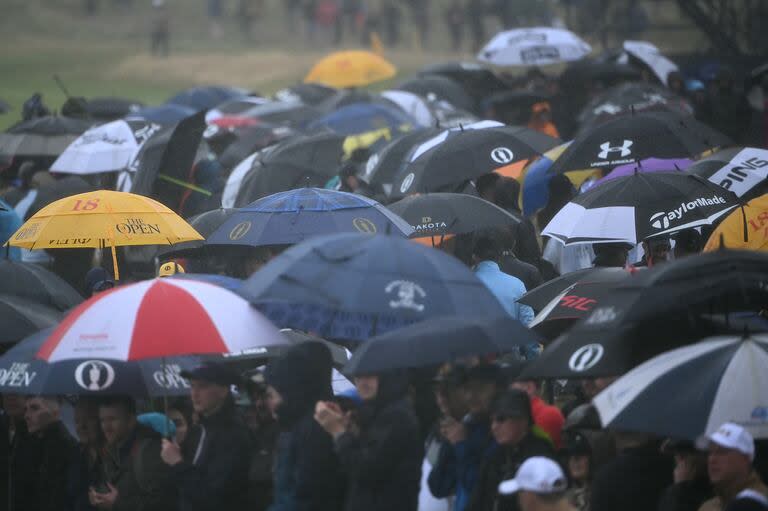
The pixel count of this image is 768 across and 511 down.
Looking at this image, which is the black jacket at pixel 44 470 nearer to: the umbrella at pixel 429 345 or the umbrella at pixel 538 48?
the umbrella at pixel 429 345

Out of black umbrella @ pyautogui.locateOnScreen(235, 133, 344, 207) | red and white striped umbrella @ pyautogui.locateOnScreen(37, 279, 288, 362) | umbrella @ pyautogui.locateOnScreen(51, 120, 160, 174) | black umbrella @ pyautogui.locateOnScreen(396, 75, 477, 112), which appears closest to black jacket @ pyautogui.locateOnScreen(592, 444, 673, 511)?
red and white striped umbrella @ pyautogui.locateOnScreen(37, 279, 288, 362)

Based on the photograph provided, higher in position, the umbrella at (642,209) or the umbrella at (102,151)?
the umbrella at (642,209)

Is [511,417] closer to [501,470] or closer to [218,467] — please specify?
[501,470]

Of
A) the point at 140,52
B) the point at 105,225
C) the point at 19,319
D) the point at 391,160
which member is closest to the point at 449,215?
the point at 105,225

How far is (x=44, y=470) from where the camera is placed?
8828 millimetres

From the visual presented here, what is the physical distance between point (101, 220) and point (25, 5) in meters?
50.5

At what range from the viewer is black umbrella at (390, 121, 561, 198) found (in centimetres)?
1225

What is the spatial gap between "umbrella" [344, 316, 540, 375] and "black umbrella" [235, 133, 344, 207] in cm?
566

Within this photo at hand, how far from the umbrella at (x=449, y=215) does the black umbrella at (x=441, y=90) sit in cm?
1274

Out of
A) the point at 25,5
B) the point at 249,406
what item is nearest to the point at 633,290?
the point at 249,406

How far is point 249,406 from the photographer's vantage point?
8531 mm

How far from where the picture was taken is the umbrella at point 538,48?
74.5 feet

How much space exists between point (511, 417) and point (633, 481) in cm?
58

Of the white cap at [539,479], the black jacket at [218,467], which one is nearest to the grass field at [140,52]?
the black jacket at [218,467]
